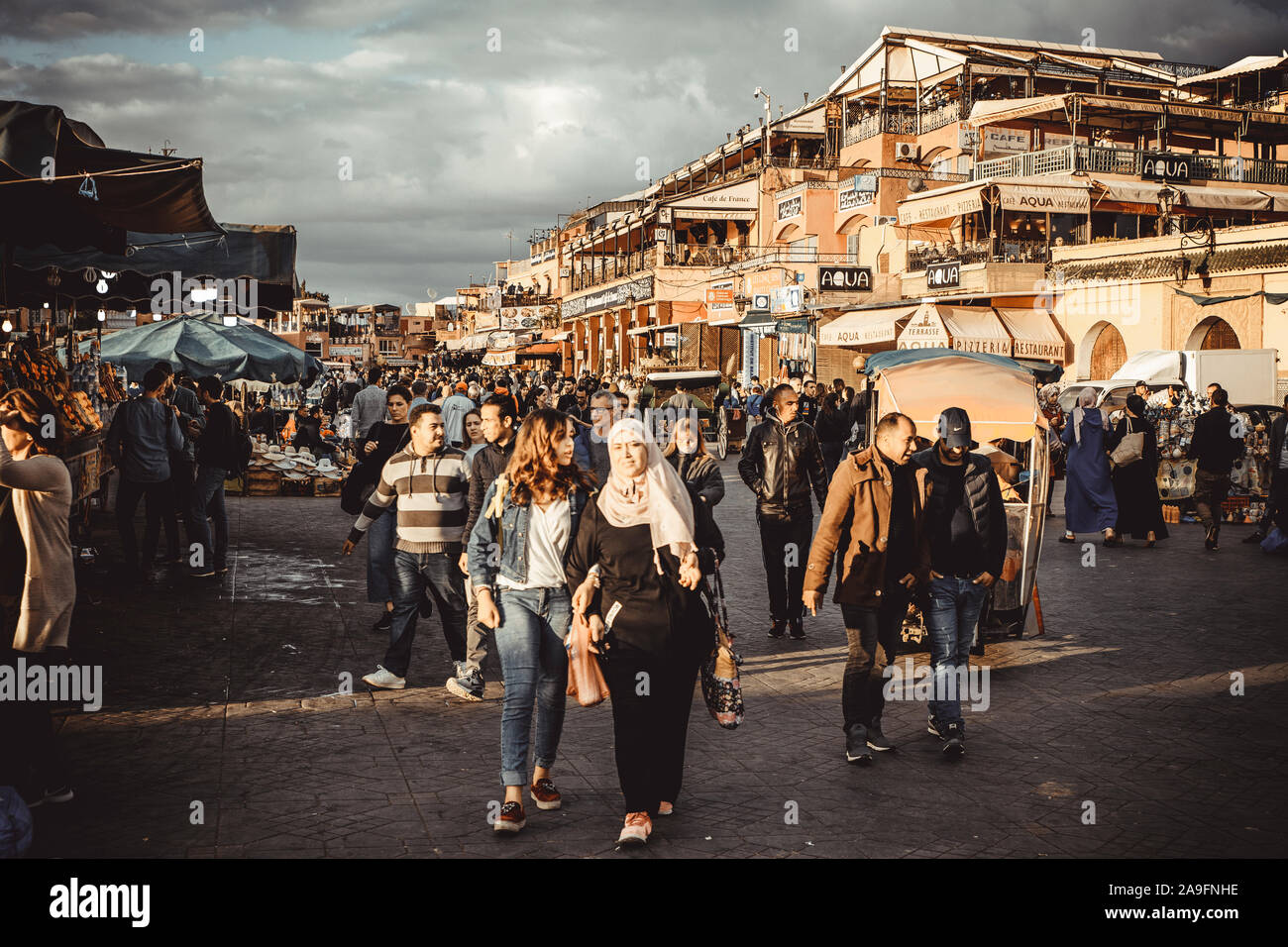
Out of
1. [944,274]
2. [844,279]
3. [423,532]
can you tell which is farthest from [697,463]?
[844,279]

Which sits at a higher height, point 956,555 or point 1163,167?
point 1163,167

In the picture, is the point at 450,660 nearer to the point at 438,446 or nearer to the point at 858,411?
the point at 438,446

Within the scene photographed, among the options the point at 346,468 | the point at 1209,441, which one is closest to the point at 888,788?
the point at 1209,441

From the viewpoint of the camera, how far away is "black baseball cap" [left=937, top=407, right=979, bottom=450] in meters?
5.98

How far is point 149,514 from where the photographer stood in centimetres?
1032

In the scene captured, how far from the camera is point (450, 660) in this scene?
7.52 metres

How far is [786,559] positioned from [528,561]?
3984 millimetres

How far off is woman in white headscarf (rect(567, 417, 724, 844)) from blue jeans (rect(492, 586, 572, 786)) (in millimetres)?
235

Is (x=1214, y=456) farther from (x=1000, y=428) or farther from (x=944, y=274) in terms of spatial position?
(x=944, y=274)

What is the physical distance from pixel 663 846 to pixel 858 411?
13.4 m

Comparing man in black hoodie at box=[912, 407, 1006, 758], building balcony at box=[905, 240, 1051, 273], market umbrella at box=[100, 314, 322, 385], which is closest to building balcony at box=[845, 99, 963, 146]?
building balcony at box=[905, 240, 1051, 273]

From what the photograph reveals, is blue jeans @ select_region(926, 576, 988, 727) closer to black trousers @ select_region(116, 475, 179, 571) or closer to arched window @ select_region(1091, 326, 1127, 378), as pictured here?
black trousers @ select_region(116, 475, 179, 571)

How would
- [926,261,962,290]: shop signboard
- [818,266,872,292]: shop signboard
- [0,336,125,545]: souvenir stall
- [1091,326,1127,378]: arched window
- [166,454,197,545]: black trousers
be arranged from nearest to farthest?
[0,336,125,545]: souvenir stall
[166,454,197,545]: black trousers
[1091,326,1127,378]: arched window
[926,261,962,290]: shop signboard
[818,266,872,292]: shop signboard

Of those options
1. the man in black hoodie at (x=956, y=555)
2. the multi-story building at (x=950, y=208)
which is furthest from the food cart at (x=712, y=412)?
the man in black hoodie at (x=956, y=555)
